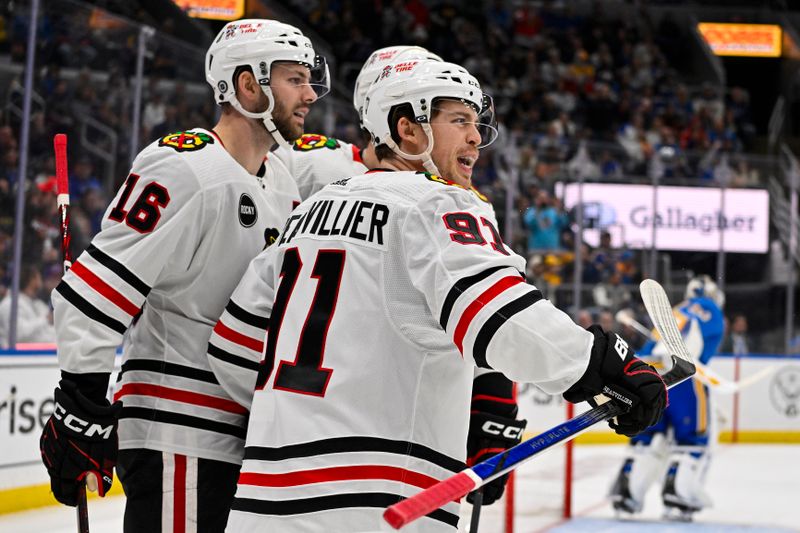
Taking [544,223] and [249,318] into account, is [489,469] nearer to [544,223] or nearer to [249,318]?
[249,318]

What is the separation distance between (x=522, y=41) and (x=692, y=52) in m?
2.72

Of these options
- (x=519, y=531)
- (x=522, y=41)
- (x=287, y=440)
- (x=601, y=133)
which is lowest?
(x=519, y=531)

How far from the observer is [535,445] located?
168 cm

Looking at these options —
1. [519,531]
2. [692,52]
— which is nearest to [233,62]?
[519,531]

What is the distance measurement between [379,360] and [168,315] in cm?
67

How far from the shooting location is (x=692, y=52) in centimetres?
1598

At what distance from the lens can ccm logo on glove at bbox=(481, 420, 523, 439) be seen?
2338 mm

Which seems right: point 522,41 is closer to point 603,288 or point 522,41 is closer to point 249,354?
point 603,288

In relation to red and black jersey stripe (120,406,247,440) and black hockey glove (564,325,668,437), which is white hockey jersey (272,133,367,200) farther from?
black hockey glove (564,325,668,437)

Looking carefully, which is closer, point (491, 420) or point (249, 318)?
point (249, 318)

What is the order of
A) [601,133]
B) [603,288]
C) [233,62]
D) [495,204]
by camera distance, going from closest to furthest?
[233,62] → [495,204] → [603,288] → [601,133]

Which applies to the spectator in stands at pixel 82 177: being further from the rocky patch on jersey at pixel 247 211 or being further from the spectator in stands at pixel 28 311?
the rocky patch on jersey at pixel 247 211

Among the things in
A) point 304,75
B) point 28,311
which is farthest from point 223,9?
point 304,75

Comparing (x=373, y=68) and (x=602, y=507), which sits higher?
(x=373, y=68)
